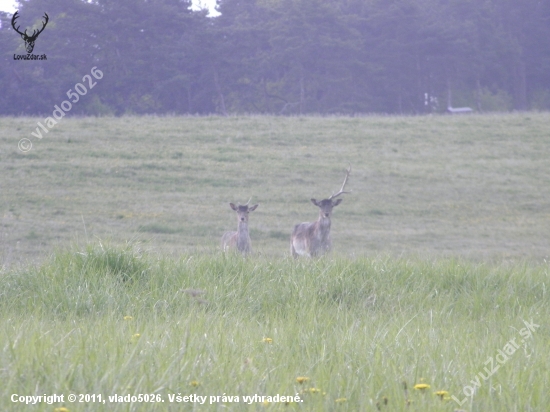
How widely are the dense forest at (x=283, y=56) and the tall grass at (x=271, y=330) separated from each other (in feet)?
109

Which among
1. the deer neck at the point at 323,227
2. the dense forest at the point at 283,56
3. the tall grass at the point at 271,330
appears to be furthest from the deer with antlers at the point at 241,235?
the dense forest at the point at 283,56

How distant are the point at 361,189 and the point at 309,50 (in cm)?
2697

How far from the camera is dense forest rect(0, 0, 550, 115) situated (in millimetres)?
38938

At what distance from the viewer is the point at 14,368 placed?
302cm

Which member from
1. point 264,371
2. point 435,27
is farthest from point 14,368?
point 435,27

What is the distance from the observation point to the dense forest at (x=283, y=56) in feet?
128

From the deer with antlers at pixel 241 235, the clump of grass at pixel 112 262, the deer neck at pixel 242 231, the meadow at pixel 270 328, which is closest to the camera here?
the meadow at pixel 270 328

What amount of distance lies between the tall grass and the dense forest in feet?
109

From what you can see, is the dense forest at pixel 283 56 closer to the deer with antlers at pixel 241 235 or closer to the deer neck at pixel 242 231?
the deer with antlers at pixel 241 235

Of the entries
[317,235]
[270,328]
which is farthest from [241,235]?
Answer: [270,328]

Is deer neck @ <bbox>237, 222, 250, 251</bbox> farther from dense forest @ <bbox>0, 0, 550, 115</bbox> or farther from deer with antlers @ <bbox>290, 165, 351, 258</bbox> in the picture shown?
dense forest @ <bbox>0, 0, 550, 115</bbox>

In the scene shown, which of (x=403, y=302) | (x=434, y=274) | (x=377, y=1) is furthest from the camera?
(x=377, y=1)

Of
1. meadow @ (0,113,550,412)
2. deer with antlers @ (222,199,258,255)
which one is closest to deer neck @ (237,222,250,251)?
deer with antlers @ (222,199,258,255)

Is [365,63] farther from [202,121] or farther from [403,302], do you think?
[403,302]
